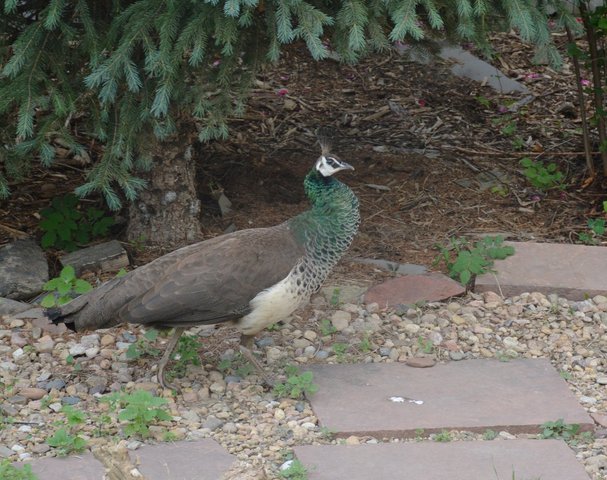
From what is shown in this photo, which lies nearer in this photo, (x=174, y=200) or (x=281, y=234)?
(x=281, y=234)

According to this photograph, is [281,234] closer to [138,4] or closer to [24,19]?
[138,4]

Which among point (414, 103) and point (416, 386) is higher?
point (414, 103)

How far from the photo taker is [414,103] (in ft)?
24.9

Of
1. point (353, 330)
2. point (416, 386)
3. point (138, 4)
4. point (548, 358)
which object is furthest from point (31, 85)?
point (548, 358)

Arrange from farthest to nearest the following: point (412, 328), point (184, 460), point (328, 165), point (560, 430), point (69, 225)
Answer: point (69, 225) → point (412, 328) → point (328, 165) → point (560, 430) → point (184, 460)

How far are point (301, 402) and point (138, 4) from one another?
6.48ft

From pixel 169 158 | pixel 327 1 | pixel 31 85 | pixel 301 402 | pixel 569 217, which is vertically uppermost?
pixel 327 1

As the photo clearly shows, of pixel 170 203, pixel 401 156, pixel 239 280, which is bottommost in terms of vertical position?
pixel 239 280

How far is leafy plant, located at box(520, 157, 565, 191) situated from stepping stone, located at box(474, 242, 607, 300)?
0.79m

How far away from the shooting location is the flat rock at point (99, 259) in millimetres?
5559

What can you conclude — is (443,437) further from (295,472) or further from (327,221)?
(327,221)

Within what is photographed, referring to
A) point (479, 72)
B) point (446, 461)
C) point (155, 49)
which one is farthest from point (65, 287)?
point (479, 72)

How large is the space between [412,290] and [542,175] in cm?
160

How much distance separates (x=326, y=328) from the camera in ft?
16.6
